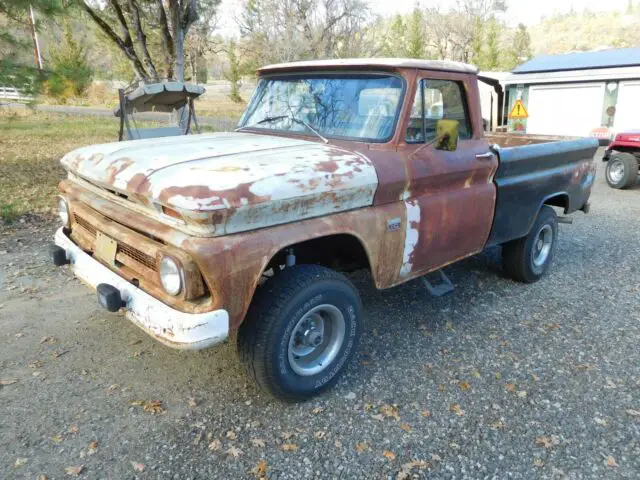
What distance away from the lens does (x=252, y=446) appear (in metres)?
2.75

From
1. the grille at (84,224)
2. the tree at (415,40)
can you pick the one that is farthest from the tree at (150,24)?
the tree at (415,40)

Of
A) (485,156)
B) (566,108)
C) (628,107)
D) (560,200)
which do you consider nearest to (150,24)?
(560,200)

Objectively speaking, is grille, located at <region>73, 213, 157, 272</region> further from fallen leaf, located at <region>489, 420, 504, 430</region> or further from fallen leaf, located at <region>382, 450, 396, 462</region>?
fallen leaf, located at <region>489, 420, 504, 430</region>

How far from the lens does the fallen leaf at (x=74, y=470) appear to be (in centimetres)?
252

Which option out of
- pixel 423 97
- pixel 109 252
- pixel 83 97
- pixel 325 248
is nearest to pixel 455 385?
pixel 325 248

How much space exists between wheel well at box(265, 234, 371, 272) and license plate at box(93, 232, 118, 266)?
0.90 metres

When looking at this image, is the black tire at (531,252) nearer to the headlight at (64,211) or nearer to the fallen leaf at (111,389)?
the fallen leaf at (111,389)

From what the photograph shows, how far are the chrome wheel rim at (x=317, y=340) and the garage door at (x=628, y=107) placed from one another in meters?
14.1

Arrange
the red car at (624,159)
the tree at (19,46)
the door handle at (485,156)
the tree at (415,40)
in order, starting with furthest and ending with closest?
1. the tree at (415,40)
2. the red car at (624,159)
3. the tree at (19,46)
4. the door handle at (485,156)

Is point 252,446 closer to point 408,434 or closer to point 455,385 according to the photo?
point 408,434

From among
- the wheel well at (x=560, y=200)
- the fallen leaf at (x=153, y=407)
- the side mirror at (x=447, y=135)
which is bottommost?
the fallen leaf at (x=153, y=407)

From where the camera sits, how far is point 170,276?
2.52 metres

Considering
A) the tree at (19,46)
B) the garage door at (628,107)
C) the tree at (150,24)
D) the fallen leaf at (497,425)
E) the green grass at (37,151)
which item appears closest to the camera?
the fallen leaf at (497,425)

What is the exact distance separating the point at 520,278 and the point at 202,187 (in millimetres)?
3624
